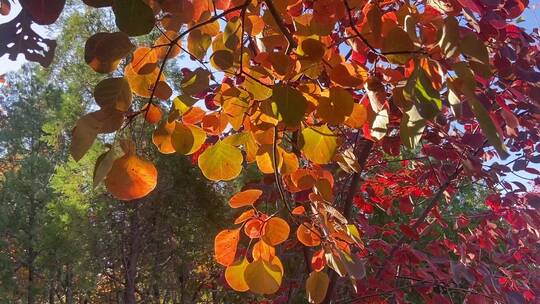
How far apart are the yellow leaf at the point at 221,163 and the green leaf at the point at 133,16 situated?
0.87ft

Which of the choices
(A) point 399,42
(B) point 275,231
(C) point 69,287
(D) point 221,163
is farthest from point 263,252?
(C) point 69,287

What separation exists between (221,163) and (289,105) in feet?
0.63

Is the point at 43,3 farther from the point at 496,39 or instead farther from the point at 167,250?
the point at 167,250

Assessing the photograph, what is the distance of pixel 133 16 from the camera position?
373mm

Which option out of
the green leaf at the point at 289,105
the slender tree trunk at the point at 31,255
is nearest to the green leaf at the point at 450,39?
the green leaf at the point at 289,105

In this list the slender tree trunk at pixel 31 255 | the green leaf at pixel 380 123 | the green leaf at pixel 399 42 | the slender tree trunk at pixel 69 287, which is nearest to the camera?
Result: the green leaf at pixel 399 42

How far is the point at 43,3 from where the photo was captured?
355 millimetres

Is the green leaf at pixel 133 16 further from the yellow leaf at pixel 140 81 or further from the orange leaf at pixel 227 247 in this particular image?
the orange leaf at pixel 227 247

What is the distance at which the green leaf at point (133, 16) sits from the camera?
37cm

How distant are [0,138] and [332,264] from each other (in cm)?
1141

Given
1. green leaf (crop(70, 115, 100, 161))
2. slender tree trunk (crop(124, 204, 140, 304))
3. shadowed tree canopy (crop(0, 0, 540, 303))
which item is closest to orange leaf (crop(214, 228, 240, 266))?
shadowed tree canopy (crop(0, 0, 540, 303))

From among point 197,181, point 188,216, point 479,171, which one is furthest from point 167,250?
point 479,171

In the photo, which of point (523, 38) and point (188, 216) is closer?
point (523, 38)

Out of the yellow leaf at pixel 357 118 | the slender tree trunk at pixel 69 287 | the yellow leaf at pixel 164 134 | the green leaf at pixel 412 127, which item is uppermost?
the green leaf at pixel 412 127
